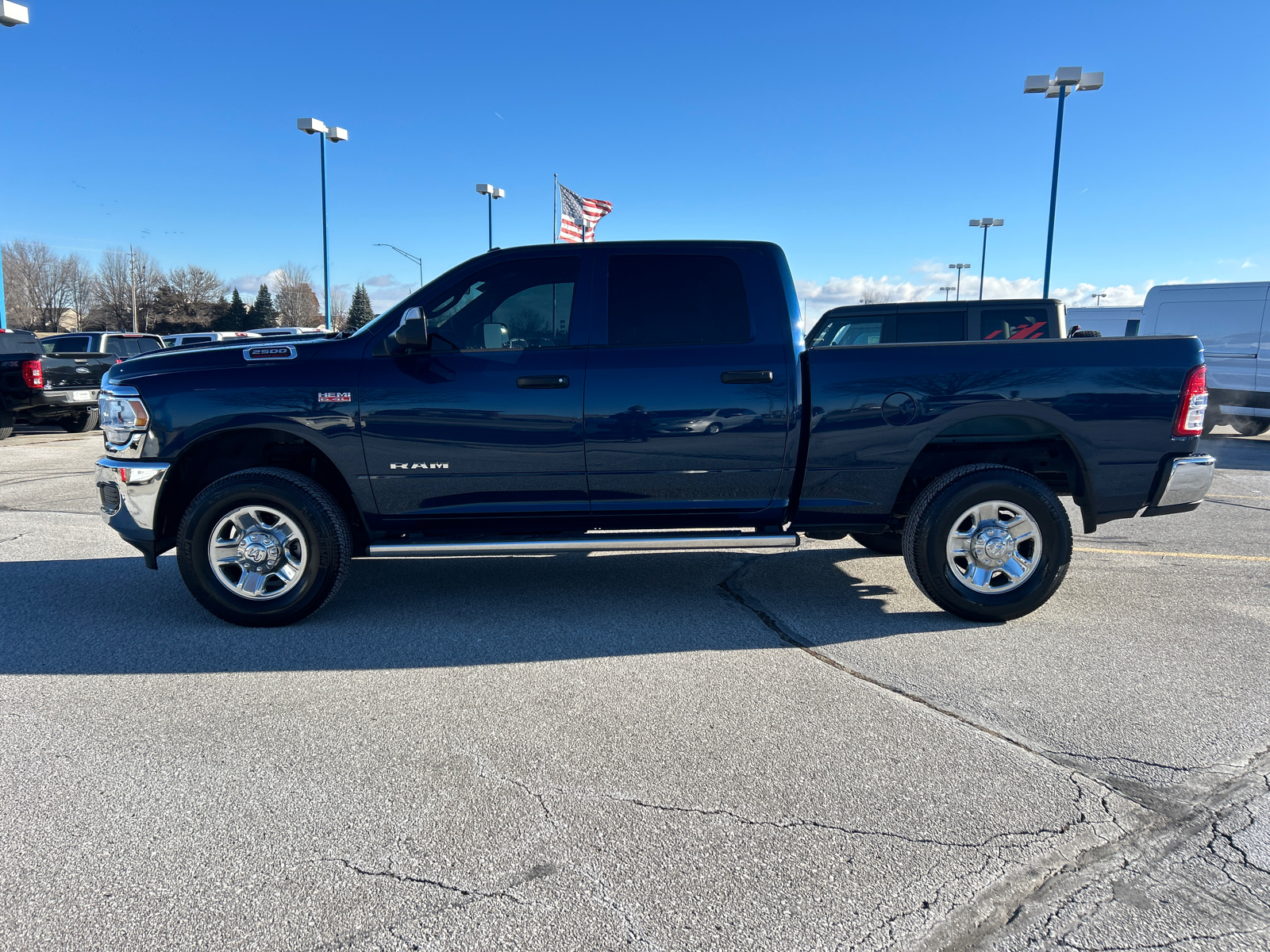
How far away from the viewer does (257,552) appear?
15.3 feet

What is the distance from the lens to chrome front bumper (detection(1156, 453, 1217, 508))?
4.81 meters

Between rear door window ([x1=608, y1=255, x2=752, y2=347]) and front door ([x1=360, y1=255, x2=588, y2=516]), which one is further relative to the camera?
rear door window ([x1=608, y1=255, x2=752, y2=347])

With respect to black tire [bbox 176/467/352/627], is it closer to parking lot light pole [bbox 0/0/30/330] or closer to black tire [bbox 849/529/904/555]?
black tire [bbox 849/529/904/555]

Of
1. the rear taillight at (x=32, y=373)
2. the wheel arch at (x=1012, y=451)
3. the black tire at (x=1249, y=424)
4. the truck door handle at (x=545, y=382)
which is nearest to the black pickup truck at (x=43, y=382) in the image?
the rear taillight at (x=32, y=373)

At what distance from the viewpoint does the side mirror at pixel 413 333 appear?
452 cm

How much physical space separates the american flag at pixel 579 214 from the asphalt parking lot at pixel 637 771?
16.7m

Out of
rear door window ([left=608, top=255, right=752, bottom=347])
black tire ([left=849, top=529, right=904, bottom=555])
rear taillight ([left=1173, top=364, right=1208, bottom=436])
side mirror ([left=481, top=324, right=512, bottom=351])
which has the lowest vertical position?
black tire ([left=849, top=529, right=904, bottom=555])

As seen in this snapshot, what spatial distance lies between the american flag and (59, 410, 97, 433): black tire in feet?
33.8

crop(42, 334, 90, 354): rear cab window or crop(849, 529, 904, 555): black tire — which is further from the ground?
crop(42, 334, 90, 354): rear cab window

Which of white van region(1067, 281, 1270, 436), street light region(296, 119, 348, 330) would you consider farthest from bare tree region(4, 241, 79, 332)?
white van region(1067, 281, 1270, 436)

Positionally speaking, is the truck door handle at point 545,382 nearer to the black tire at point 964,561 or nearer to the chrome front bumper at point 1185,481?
the black tire at point 964,561

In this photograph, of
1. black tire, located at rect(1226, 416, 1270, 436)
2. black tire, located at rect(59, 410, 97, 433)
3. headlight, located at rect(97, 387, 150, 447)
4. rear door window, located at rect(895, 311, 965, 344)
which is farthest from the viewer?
black tire, located at rect(59, 410, 97, 433)

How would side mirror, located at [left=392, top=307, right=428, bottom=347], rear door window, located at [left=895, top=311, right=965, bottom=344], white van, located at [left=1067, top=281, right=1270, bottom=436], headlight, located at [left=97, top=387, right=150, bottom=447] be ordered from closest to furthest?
side mirror, located at [left=392, top=307, right=428, bottom=347] → headlight, located at [left=97, top=387, right=150, bottom=447] → rear door window, located at [left=895, top=311, right=965, bottom=344] → white van, located at [left=1067, top=281, right=1270, bottom=436]

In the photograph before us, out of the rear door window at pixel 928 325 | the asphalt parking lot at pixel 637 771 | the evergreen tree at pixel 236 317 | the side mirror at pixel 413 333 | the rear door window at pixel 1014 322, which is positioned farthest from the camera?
the evergreen tree at pixel 236 317
